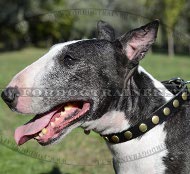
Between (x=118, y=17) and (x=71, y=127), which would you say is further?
(x=118, y=17)

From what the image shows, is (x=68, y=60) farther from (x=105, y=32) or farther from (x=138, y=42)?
(x=105, y=32)

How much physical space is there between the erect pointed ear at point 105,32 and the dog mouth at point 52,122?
0.77m

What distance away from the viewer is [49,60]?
3139 mm

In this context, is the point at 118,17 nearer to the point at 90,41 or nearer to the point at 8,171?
the point at 90,41

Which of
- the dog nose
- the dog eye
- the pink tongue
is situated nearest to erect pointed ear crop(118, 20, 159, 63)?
the dog eye

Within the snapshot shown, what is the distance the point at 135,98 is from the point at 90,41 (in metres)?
0.54

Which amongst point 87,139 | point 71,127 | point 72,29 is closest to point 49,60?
point 71,127

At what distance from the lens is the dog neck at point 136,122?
126 inches

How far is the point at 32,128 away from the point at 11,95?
0.35 meters

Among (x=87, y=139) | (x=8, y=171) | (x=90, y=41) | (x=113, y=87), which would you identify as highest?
(x=90, y=41)

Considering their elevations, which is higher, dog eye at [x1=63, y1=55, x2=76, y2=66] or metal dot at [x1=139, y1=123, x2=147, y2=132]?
dog eye at [x1=63, y1=55, x2=76, y2=66]

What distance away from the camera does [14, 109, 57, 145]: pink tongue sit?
10.5ft

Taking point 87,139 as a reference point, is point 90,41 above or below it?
above

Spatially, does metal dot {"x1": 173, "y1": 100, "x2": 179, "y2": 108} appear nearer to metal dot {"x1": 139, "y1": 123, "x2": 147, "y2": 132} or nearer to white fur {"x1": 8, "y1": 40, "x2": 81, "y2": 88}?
metal dot {"x1": 139, "y1": 123, "x2": 147, "y2": 132}
